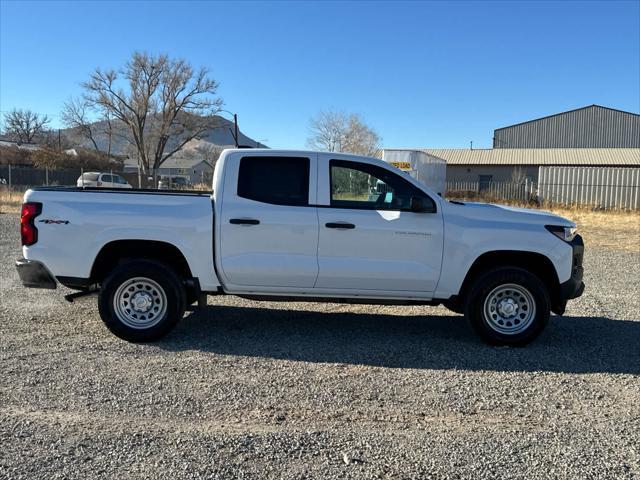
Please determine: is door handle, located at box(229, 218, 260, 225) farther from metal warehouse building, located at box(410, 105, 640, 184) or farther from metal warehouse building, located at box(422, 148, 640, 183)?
metal warehouse building, located at box(422, 148, 640, 183)

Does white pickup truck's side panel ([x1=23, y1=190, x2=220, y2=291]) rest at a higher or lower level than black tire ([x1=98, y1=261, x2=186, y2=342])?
higher

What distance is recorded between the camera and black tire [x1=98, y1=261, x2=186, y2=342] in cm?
554

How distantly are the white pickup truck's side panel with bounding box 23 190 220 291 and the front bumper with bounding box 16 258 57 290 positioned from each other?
0.06m

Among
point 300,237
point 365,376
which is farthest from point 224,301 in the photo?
point 365,376

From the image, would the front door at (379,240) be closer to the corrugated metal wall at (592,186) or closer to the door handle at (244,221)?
the door handle at (244,221)

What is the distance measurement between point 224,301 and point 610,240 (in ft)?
46.0

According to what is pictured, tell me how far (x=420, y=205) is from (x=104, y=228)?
320cm

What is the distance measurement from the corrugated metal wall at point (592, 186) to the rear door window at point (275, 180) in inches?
1251

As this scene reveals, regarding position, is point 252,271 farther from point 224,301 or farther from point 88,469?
point 88,469

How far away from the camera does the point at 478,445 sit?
3.57 metres

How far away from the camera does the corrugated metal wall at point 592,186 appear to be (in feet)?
112

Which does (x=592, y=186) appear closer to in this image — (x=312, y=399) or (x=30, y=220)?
(x=312, y=399)

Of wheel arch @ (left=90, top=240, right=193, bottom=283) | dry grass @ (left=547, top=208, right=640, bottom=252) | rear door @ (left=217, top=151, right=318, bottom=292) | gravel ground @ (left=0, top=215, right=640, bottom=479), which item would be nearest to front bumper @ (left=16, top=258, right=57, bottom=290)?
wheel arch @ (left=90, top=240, right=193, bottom=283)

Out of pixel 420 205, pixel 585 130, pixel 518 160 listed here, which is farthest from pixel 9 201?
pixel 585 130
